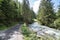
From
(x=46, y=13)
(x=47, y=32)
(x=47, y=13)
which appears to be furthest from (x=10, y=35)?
(x=46, y=13)

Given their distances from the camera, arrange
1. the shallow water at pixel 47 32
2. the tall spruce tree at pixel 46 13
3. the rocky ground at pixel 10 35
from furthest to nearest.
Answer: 1. the tall spruce tree at pixel 46 13
2. the shallow water at pixel 47 32
3. the rocky ground at pixel 10 35

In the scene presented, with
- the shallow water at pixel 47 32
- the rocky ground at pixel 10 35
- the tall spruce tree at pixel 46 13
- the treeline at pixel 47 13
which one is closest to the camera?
the rocky ground at pixel 10 35

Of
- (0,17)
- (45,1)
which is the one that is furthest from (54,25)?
(0,17)

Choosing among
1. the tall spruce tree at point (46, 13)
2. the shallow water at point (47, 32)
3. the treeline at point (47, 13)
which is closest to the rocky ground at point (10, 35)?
the shallow water at point (47, 32)

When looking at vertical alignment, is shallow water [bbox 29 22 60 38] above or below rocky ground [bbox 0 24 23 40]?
below

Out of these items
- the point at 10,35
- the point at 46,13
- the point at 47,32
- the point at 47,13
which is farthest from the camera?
the point at 46,13

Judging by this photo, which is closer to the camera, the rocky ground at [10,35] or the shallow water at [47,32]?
the rocky ground at [10,35]

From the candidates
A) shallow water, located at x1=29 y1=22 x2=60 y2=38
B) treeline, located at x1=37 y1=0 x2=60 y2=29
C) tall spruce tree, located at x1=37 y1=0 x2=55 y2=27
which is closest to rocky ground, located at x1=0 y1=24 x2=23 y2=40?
shallow water, located at x1=29 y1=22 x2=60 y2=38

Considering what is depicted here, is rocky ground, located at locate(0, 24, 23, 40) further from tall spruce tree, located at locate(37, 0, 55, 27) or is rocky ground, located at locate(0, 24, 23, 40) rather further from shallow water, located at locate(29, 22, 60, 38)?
tall spruce tree, located at locate(37, 0, 55, 27)

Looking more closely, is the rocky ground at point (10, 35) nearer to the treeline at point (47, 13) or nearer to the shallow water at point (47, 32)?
the shallow water at point (47, 32)

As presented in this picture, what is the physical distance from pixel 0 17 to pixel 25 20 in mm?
25392

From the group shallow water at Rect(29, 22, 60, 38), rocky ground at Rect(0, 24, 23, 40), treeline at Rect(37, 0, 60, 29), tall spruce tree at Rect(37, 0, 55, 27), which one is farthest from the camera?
tall spruce tree at Rect(37, 0, 55, 27)

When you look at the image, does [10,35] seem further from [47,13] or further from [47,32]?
[47,13]

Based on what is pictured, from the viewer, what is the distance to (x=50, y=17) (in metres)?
44.1
